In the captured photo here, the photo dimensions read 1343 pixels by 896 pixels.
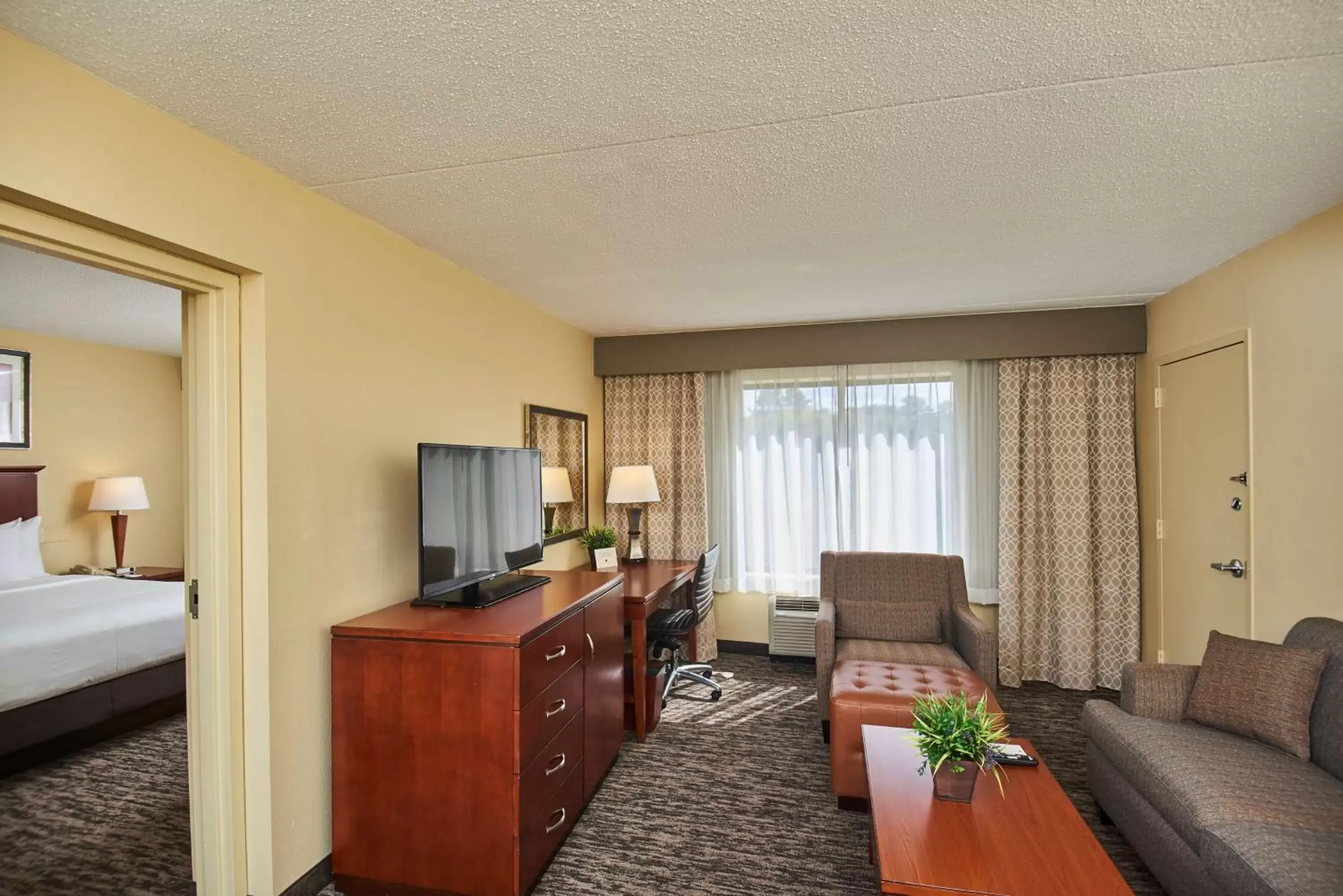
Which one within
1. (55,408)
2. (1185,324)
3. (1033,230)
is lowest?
(55,408)

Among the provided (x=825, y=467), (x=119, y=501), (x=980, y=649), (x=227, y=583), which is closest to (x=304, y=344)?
(x=227, y=583)

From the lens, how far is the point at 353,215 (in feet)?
7.68

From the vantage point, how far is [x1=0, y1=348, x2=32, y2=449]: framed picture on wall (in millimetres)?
4328

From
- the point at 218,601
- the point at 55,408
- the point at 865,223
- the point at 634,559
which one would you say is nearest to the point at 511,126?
the point at 865,223

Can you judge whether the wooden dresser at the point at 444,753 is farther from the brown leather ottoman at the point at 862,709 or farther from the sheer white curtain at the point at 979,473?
the sheer white curtain at the point at 979,473

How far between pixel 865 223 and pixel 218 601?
259cm

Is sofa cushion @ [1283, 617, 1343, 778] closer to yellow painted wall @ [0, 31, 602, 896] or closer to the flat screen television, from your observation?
the flat screen television

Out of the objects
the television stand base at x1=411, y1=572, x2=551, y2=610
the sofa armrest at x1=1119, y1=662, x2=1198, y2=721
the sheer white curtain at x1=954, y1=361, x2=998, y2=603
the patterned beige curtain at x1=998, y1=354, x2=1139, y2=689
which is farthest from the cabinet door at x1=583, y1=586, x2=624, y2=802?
the patterned beige curtain at x1=998, y1=354, x2=1139, y2=689

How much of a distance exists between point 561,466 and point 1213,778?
10.8 feet

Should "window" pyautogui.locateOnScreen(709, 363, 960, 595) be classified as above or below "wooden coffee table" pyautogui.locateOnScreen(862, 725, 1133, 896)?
above

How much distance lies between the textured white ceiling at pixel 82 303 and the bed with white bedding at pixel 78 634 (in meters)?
1.67

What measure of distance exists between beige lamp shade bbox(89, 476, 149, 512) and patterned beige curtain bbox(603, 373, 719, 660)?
3520 mm

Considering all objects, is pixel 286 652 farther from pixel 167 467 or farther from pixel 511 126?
pixel 167 467

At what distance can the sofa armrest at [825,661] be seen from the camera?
3197 mm
